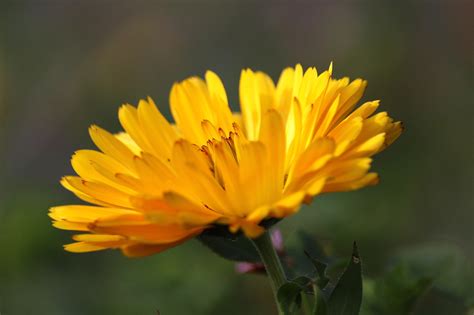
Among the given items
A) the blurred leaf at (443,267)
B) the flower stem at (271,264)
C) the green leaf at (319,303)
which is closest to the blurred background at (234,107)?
the blurred leaf at (443,267)

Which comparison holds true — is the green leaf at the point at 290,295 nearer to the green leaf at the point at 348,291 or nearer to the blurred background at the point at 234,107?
the green leaf at the point at 348,291

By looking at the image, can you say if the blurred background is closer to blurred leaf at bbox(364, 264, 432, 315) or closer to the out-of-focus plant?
blurred leaf at bbox(364, 264, 432, 315)

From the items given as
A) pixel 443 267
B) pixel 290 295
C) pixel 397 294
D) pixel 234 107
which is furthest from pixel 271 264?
pixel 234 107

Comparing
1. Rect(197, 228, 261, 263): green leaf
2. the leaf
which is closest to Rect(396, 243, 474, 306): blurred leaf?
Rect(197, 228, 261, 263): green leaf

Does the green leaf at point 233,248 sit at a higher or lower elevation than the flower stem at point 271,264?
higher

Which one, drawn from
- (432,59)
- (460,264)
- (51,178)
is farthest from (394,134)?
(51,178)

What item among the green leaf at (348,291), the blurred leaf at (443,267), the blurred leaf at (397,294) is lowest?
the blurred leaf at (443,267)
